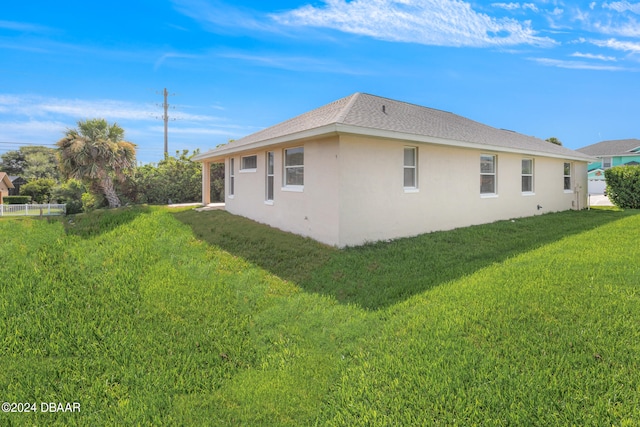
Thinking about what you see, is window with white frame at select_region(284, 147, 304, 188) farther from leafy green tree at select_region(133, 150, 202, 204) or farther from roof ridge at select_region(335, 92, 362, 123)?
leafy green tree at select_region(133, 150, 202, 204)

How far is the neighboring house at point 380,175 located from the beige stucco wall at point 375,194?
0.03m

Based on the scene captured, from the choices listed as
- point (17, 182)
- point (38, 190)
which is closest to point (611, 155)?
point (38, 190)

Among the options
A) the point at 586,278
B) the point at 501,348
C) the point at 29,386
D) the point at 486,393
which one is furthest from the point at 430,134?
the point at 29,386

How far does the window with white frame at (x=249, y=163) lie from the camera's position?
12.8 m

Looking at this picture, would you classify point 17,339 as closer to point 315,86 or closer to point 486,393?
point 486,393

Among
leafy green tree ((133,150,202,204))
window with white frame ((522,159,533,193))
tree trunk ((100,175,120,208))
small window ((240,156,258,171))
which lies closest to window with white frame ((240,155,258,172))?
small window ((240,156,258,171))

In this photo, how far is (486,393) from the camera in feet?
10.3

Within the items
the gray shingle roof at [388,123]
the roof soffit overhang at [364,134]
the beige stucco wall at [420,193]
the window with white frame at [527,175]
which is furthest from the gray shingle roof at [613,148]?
the roof soffit overhang at [364,134]

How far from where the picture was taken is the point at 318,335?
450cm

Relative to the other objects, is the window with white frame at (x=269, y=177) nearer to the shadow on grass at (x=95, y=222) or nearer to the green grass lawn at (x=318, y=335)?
the shadow on grass at (x=95, y=222)

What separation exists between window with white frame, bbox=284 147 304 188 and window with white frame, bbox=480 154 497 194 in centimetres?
660

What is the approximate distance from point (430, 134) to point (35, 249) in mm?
9862

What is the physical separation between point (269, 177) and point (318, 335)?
7.91 metres

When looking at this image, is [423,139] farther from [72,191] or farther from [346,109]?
[72,191]
